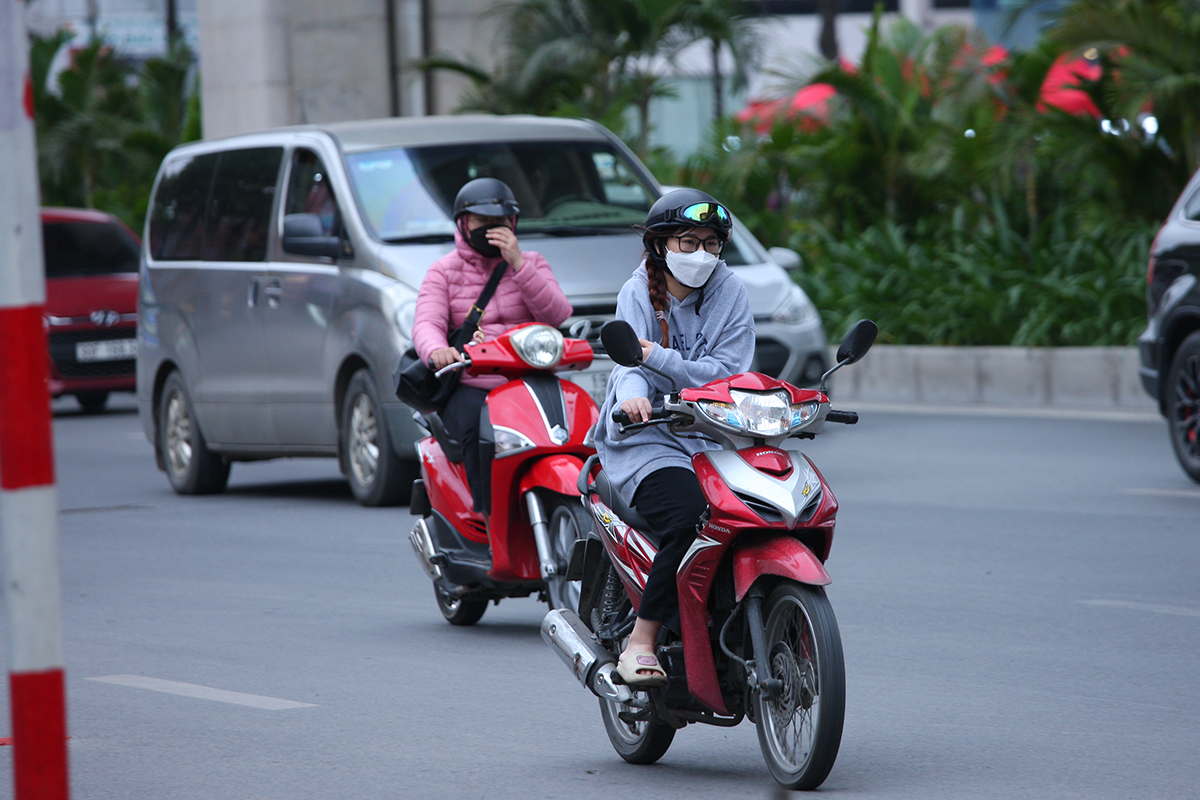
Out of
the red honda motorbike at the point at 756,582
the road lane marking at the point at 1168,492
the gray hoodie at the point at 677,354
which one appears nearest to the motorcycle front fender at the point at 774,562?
the red honda motorbike at the point at 756,582

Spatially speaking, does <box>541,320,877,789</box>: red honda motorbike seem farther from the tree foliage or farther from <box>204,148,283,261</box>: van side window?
the tree foliage

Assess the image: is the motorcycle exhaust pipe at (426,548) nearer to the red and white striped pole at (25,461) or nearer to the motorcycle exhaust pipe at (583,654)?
the motorcycle exhaust pipe at (583,654)

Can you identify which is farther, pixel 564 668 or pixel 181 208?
pixel 181 208

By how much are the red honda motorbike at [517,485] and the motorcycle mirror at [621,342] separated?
1.97 metres

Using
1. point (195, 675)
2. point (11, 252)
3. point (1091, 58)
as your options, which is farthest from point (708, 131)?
point (11, 252)

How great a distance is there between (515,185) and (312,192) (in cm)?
120

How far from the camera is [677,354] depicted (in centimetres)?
513

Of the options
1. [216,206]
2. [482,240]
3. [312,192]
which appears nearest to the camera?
[482,240]

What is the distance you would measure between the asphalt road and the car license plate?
7271 millimetres

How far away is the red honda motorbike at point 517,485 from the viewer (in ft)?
22.7

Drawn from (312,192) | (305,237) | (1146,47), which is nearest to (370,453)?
(305,237)

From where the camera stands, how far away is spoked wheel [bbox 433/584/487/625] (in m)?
7.59

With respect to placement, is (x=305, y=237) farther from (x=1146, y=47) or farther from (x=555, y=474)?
(x=1146, y=47)

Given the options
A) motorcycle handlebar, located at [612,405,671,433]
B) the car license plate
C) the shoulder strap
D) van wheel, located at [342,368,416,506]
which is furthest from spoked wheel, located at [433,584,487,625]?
the car license plate
